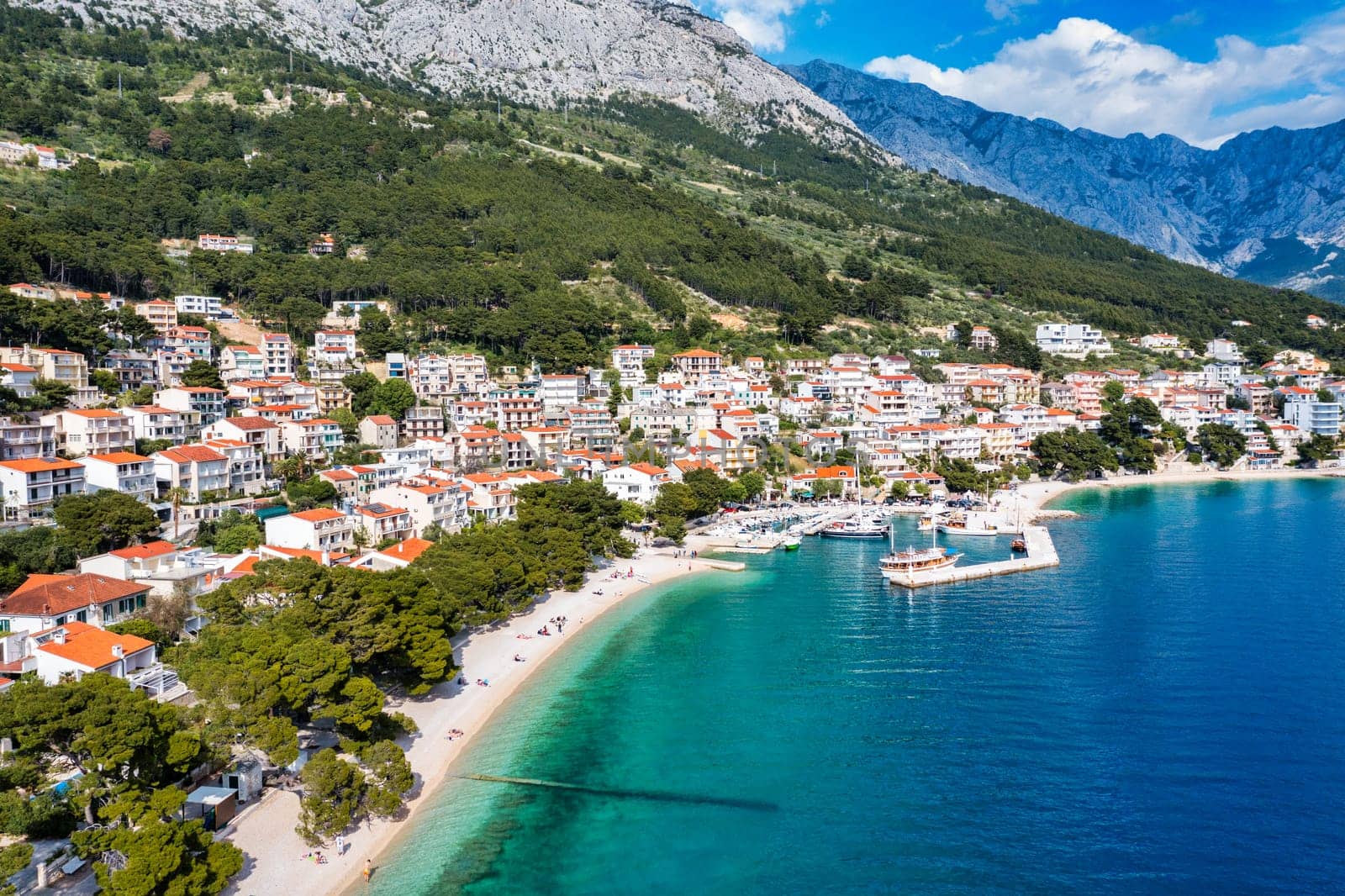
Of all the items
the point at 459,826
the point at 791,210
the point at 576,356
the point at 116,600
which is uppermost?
the point at 791,210

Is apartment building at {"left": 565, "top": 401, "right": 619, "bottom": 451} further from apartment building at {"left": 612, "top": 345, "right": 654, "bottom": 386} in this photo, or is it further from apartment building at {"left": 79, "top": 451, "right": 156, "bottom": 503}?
apartment building at {"left": 79, "top": 451, "right": 156, "bottom": 503}

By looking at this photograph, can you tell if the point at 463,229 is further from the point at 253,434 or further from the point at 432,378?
the point at 253,434

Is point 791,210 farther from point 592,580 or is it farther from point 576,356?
point 592,580

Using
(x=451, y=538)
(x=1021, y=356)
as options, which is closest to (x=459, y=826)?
(x=451, y=538)

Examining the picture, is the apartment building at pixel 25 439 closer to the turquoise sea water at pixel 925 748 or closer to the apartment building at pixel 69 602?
the apartment building at pixel 69 602

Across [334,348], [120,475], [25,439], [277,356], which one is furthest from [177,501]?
[334,348]

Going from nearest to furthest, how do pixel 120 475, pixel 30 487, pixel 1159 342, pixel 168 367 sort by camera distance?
pixel 30 487 → pixel 120 475 → pixel 168 367 → pixel 1159 342

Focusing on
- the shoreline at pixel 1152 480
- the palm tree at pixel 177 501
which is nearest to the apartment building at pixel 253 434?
the palm tree at pixel 177 501
